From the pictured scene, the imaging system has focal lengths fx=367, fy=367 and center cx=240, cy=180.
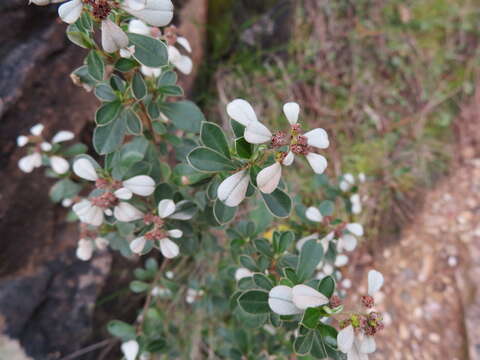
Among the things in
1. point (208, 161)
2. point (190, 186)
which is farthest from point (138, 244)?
point (208, 161)

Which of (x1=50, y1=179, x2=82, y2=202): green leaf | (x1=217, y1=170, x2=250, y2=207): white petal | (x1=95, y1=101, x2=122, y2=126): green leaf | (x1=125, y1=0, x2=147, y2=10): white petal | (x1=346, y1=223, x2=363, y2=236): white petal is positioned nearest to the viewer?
(x1=125, y1=0, x2=147, y2=10): white petal

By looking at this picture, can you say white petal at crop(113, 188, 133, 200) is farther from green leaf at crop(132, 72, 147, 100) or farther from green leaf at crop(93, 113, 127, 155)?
green leaf at crop(132, 72, 147, 100)

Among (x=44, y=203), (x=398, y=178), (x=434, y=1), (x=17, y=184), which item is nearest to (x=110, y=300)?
(x=44, y=203)

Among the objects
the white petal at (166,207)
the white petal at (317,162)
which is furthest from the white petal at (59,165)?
the white petal at (317,162)

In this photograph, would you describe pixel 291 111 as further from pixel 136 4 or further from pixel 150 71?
pixel 150 71

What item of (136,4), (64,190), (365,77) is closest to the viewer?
(136,4)

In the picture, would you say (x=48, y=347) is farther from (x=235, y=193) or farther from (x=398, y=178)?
(x=398, y=178)

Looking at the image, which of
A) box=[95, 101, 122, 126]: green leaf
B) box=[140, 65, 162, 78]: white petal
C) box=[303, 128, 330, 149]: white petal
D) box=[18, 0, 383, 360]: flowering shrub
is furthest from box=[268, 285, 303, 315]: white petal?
box=[140, 65, 162, 78]: white petal
